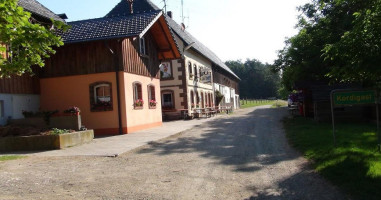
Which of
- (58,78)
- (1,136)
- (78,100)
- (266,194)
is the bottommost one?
(266,194)

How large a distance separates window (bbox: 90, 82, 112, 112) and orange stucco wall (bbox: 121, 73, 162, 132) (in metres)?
0.81

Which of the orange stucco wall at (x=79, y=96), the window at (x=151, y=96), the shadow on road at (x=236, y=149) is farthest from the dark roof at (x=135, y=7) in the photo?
the shadow on road at (x=236, y=149)

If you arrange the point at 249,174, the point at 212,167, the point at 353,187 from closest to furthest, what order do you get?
the point at 353,187
the point at 249,174
the point at 212,167

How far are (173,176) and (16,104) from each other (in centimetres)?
984

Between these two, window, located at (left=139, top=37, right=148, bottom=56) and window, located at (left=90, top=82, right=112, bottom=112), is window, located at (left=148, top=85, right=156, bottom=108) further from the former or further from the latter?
window, located at (left=90, top=82, right=112, bottom=112)

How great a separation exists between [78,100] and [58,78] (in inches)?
54.3

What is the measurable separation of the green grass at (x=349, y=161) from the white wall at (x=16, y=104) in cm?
1049

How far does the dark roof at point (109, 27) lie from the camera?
1492cm

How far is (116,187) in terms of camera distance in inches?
239

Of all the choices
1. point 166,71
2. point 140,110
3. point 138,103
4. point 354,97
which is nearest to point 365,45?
point 354,97

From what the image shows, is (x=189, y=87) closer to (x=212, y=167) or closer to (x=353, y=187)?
(x=212, y=167)

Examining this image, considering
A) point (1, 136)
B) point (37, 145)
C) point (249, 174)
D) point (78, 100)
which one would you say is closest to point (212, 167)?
point (249, 174)

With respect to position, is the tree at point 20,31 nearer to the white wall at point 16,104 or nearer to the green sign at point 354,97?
the green sign at point 354,97

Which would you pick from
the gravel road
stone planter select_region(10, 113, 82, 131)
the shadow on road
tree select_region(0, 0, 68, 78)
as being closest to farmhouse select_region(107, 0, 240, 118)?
stone planter select_region(10, 113, 82, 131)
